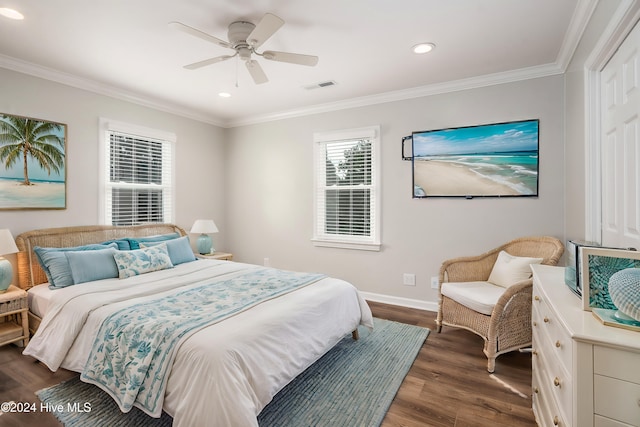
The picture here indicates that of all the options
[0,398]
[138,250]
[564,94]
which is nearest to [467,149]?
[564,94]

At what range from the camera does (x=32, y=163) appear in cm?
313

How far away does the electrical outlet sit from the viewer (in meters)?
3.83

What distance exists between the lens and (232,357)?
163 centimetres

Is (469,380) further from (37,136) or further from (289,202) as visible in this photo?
(37,136)

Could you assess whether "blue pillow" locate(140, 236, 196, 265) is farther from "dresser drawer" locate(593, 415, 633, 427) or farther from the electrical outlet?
"dresser drawer" locate(593, 415, 633, 427)

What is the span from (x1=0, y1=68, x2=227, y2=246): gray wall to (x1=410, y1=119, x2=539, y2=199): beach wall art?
10.4 feet

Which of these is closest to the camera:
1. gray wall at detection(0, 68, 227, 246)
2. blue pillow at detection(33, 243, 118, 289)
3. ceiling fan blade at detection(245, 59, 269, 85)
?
ceiling fan blade at detection(245, 59, 269, 85)

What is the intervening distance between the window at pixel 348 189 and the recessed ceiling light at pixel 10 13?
304 cm

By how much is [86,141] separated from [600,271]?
4.53 meters

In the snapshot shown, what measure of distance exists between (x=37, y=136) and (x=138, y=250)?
58.8 inches

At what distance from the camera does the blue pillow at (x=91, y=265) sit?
2818 millimetres

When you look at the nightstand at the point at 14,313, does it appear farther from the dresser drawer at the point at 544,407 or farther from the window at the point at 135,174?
the dresser drawer at the point at 544,407

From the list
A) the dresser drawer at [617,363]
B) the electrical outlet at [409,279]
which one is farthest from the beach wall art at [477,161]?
the dresser drawer at [617,363]

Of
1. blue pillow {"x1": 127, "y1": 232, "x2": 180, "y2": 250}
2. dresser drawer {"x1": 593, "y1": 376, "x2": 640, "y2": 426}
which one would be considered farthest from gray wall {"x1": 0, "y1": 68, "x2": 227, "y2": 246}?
dresser drawer {"x1": 593, "y1": 376, "x2": 640, "y2": 426}
